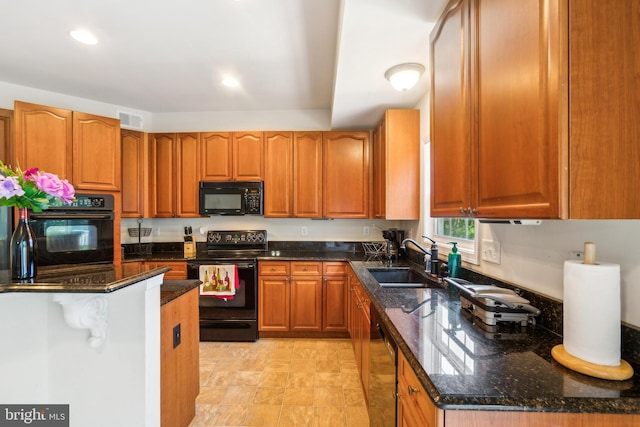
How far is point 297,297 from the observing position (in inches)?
116

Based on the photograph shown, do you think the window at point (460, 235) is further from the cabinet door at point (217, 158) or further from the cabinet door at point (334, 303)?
the cabinet door at point (217, 158)

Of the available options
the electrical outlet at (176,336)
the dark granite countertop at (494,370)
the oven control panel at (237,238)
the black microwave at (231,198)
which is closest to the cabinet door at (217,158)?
the black microwave at (231,198)

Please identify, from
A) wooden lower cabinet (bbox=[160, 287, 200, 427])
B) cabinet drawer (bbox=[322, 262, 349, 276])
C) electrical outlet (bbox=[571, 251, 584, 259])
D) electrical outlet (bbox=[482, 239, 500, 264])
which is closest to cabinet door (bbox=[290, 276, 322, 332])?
cabinet drawer (bbox=[322, 262, 349, 276])

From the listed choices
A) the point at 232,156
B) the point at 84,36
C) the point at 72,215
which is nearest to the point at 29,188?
the point at 84,36

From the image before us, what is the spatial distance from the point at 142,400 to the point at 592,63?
2.04 metres

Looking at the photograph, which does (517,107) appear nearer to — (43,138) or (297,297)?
(297,297)

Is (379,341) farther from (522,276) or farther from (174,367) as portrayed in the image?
(174,367)

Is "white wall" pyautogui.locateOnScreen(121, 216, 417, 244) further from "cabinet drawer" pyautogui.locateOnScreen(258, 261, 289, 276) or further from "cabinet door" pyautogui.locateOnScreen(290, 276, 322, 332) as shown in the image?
"cabinet door" pyautogui.locateOnScreen(290, 276, 322, 332)

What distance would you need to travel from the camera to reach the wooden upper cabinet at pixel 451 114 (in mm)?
1100

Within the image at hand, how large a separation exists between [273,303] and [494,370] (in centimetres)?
246

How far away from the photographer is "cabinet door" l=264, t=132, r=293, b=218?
10.6 feet

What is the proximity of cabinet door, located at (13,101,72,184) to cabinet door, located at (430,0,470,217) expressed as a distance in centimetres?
323

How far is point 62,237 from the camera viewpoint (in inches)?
97.0

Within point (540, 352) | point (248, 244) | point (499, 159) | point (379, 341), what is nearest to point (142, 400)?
point (379, 341)
